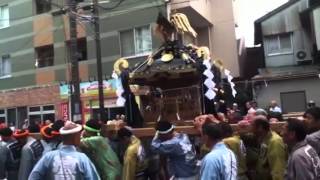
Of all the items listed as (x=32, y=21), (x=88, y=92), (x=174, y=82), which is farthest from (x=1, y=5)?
(x=174, y=82)

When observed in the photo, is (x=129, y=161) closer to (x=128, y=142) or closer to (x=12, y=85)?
(x=128, y=142)

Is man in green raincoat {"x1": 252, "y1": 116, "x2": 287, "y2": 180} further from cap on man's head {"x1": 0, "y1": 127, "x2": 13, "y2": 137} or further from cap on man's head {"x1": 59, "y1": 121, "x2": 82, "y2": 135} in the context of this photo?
cap on man's head {"x1": 0, "y1": 127, "x2": 13, "y2": 137}

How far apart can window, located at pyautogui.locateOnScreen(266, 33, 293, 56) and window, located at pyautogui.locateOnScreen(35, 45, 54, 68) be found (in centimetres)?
1187

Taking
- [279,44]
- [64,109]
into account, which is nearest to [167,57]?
[64,109]

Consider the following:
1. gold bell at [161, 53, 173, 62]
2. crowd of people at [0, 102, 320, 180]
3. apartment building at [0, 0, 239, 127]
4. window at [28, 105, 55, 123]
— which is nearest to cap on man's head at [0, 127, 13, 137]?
crowd of people at [0, 102, 320, 180]

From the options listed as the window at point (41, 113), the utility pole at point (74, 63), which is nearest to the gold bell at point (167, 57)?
the utility pole at point (74, 63)

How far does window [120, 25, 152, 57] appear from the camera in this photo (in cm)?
2322

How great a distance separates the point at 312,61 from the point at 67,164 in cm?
2220

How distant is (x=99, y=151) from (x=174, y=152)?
4.69ft

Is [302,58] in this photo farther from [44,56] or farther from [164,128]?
[164,128]

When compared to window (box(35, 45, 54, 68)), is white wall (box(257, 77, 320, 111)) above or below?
below

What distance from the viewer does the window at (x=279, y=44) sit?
2664cm

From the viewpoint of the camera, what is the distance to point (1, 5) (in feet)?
95.3

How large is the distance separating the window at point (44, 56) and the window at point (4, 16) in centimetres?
312
